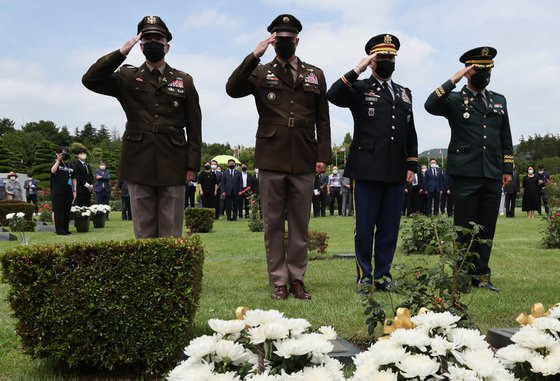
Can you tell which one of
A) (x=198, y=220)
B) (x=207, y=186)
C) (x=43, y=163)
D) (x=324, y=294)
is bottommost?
(x=324, y=294)

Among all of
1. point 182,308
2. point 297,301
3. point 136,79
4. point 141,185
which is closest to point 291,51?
point 136,79

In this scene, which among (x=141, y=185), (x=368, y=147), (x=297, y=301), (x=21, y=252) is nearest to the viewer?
(x=21, y=252)

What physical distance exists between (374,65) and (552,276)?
3307 millimetres

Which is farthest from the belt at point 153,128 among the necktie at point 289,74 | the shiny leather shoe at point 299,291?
the shiny leather shoe at point 299,291

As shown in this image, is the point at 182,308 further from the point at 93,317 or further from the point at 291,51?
the point at 291,51

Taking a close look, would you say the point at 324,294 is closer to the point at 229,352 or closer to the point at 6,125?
the point at 229,352

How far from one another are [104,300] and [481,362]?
2.00 metres

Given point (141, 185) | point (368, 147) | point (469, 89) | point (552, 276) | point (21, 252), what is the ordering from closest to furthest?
point (21, 252), point (141, 185), point (368, 147), point (469, 89), point (552, 276)

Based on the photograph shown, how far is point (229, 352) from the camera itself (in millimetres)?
1788

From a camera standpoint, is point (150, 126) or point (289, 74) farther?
point (289, 74)

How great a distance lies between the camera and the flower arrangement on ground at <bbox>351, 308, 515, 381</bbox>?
169cm

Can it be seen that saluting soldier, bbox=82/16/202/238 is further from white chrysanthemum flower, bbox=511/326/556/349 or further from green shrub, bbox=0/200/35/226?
green shrub, bbox=0/200/35/226

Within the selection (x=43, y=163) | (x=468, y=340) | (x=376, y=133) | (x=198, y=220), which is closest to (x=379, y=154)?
(x=376, y=133)

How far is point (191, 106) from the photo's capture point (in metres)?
4.67
